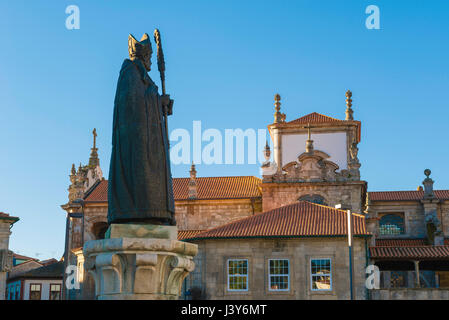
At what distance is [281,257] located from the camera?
28.7 m

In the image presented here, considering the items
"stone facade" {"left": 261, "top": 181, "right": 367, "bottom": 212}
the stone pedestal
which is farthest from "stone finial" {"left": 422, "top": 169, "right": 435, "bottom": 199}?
the stone pedestal

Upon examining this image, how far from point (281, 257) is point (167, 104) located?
2027 centimetres

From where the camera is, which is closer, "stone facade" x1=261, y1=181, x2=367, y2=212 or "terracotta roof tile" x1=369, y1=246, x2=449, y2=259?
"terracotta roof tile" x1=369, y1=246, x2=449, y2=259

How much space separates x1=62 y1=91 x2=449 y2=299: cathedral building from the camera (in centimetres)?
2823

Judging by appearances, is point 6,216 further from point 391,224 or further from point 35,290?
point 391,224

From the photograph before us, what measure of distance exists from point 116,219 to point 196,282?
21167 millimetres

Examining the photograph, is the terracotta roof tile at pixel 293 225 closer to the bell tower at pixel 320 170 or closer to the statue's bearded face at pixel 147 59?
the bell tower at pixel 320 170

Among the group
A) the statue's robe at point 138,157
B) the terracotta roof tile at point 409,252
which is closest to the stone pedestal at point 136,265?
the statue's robe at point 138,157

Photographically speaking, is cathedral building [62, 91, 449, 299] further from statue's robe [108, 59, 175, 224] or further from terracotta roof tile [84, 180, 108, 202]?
statue's robe [108, 59, 175, 224]

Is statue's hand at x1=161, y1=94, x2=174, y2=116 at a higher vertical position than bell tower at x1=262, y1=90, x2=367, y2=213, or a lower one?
lower

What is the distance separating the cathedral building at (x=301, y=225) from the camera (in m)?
28.2

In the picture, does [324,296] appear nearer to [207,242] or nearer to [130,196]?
[207,242]

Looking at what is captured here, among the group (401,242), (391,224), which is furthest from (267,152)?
(391,224)
